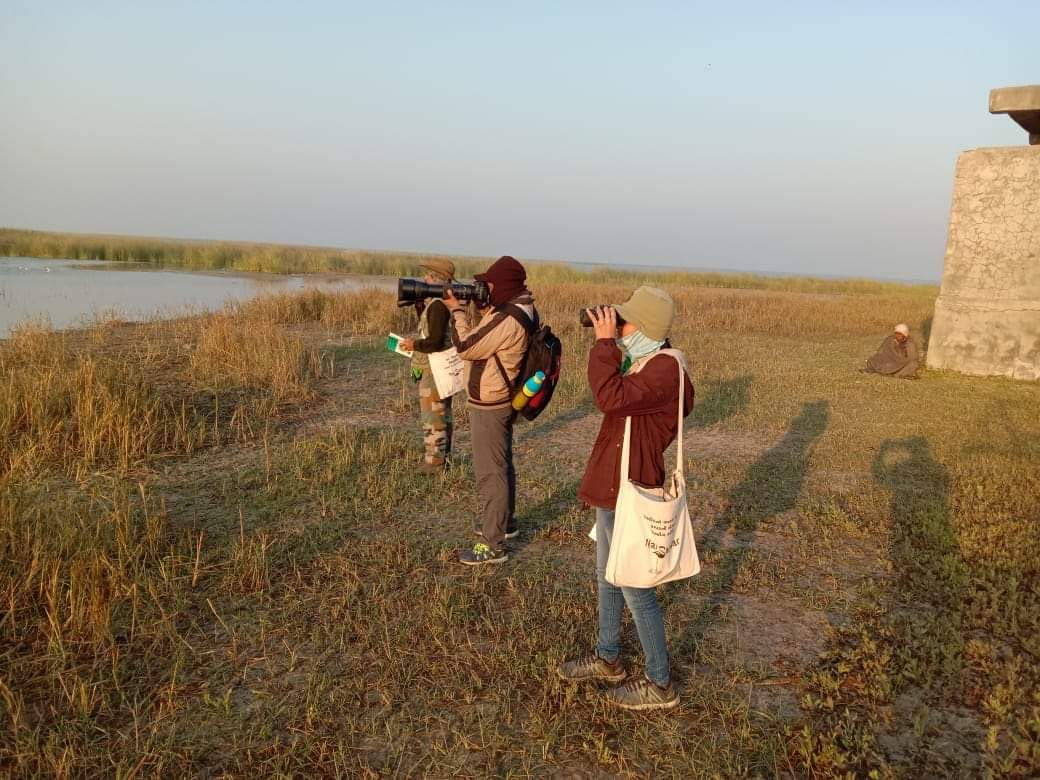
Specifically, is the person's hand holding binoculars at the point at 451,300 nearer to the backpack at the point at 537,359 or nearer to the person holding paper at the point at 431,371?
the backpack at the point at 537,359

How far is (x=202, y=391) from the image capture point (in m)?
8.00

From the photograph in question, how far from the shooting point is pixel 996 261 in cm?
1024

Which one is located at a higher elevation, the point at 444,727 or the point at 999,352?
the point at 999,352

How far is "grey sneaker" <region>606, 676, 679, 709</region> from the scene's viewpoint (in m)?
2.90

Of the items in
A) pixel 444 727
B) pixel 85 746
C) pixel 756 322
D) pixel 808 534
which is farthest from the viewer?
pixel 756 322

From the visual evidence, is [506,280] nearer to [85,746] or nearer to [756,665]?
[756,665]

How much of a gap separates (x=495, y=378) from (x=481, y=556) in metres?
1.11

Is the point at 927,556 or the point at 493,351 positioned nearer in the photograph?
the point at 493,351

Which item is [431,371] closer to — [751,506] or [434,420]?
[434,420]

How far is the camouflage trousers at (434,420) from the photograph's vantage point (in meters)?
5.97

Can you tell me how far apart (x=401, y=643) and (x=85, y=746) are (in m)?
1.30

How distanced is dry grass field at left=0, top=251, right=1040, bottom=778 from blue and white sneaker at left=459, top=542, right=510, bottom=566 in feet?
0.34

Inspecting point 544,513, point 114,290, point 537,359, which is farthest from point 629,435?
point 114,290

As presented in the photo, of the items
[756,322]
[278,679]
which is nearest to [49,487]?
[278,679]
